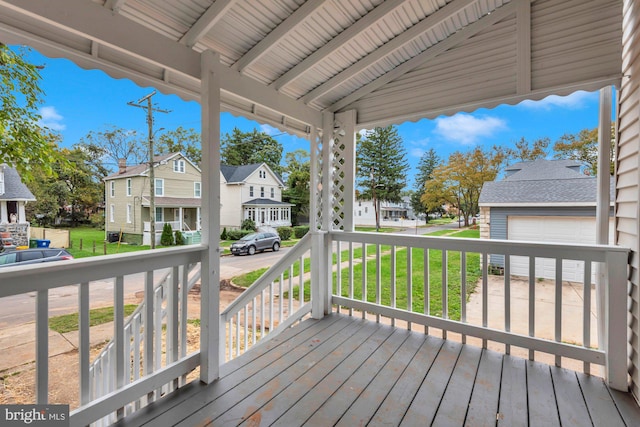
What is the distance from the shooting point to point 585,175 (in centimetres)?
242

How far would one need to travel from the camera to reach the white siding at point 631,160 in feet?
6.33

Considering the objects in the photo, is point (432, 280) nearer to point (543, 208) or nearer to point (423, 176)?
point (423, 176)

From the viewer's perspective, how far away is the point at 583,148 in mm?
2422

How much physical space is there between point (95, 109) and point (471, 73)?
10.7 feet

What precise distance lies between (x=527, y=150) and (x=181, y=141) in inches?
127

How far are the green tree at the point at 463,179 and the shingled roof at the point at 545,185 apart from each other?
13 centimetres

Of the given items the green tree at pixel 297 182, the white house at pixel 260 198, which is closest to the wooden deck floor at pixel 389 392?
the green tree at pixel 297 182

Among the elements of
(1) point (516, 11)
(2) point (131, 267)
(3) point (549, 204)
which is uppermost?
(1) point (516, 11)

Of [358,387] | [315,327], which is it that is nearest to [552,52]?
[358,387]

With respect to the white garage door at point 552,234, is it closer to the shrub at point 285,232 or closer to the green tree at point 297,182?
the green tree at point 297,182

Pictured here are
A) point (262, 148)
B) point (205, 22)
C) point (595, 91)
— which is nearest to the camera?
point (205, 22)

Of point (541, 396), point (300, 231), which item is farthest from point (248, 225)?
point (541, 396)

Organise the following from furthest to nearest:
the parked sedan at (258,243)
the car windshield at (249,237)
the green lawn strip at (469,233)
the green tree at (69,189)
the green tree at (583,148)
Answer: the parked sedan at (258,243), the car windshield at (249,237), the green lawn strip at (469,233), the green tree at (583,148), the green tree at (69,189)

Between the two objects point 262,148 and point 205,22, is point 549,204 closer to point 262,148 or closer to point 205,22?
point 205,22
